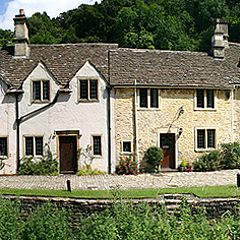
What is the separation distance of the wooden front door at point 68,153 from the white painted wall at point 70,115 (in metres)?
0.45

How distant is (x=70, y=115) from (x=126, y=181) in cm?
672

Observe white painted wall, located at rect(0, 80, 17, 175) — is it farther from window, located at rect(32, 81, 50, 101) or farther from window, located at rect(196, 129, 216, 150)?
window, located at rect(196, 129, 216, 150)

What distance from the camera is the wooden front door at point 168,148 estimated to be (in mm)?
33781

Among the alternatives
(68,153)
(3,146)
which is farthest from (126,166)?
(3,146)

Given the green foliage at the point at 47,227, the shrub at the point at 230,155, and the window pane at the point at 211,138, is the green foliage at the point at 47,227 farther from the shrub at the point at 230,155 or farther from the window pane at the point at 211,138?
the window pane at the point at 211,138

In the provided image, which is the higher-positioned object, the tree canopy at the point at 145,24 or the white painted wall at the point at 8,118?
the tree canopy at the point at 145,24

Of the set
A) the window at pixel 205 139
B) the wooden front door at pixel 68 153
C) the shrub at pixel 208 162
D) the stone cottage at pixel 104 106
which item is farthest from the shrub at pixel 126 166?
the window at pixel 205 139

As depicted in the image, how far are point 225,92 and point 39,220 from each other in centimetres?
2071

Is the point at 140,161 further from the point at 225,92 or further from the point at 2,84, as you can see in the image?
the point at 2,84

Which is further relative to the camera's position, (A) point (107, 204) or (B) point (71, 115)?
(B) point (71, 115)

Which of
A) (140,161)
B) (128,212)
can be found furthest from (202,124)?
(128,212)

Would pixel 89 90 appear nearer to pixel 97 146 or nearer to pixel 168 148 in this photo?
pixel 97 146

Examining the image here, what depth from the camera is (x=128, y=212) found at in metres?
17.0

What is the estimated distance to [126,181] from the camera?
28.0 meters
